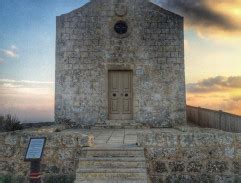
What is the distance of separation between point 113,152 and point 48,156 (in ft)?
5.13

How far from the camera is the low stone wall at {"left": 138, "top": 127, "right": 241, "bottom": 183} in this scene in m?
8.49

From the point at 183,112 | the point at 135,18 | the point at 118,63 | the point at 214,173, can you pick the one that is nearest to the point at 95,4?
the point at 135,18

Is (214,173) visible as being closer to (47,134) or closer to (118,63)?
(47,134)

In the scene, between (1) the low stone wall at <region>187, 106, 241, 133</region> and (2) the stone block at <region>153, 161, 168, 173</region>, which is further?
(1) the low stone wall at <region>187, 106, 241, 133</region>

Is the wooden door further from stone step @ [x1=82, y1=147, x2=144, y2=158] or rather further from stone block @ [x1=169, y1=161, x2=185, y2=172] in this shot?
stone block @ [x1=169, y1=161, x2=185, y2=172]

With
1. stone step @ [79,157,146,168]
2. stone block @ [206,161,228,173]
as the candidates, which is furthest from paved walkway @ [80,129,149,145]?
stone block @ [206,161,228,173]

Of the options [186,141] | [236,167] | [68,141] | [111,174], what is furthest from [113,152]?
[236,167]

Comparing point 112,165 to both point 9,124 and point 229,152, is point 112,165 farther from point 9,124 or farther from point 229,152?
point 9,124

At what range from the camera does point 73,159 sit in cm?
863

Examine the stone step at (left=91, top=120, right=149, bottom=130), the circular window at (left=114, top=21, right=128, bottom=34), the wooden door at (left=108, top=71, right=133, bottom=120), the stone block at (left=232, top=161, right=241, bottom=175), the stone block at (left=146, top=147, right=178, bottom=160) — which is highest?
the circular window at (left=114, top=21, right=128, bottom=34)

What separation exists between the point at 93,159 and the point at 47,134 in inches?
55.0

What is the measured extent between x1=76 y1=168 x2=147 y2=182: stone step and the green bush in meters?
9.12

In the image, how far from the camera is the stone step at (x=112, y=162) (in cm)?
804

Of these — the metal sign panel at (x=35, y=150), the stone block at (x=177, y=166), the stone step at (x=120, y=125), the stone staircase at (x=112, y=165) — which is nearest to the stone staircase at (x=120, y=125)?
the stone step at (x=120, y=125)
